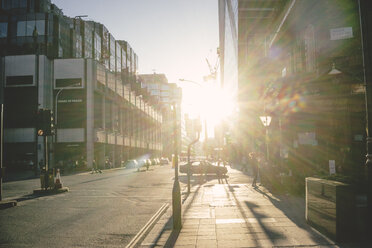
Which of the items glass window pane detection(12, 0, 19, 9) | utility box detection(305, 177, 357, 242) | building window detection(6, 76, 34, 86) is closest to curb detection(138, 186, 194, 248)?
utility box detection(305, 177, 357, 242)

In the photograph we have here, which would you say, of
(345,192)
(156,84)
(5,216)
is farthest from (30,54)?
(156,84)

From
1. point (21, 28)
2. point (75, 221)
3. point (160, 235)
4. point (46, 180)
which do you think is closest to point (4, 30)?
point (21, 28)

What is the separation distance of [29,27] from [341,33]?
162 feet

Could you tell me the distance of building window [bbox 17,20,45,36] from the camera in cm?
5153

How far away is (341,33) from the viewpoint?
14234 mm

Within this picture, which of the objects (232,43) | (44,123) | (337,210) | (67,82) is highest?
(232,43)

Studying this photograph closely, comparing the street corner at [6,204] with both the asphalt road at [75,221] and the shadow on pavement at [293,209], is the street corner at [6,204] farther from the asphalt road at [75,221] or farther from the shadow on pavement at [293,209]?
the shadow on pavement at [293,209]

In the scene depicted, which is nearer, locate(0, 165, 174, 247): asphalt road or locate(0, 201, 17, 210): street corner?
locate(0, 165, 174, 247): asphalt road

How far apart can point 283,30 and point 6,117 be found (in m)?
40.9

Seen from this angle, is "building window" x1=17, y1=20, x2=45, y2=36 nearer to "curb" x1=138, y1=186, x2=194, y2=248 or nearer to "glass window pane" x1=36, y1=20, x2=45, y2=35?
"glass window pane" x1=36, y1=20, x2=45, y2=35

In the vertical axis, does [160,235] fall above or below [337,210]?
below

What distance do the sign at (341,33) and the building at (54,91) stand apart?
115 feet

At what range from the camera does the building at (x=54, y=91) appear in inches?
1836

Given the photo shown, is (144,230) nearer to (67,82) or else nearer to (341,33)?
(341,33)
